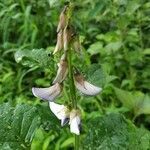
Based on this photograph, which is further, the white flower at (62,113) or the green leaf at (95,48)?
the green leaf at (95,48)

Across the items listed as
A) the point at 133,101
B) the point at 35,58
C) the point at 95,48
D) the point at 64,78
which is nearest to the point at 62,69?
the point at 64,78

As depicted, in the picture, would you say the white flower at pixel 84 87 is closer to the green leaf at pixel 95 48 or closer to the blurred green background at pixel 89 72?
the blurred green background at pixel 89 72

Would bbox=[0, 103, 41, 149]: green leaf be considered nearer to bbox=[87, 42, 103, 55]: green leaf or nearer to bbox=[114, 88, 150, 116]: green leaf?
bbox=[114, 88, 150, 116]: green leaf

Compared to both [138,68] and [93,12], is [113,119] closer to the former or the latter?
[93,12]

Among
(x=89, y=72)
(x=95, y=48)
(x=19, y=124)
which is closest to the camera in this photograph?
(x=19, y=124)

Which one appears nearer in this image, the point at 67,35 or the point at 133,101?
the point at 67,35

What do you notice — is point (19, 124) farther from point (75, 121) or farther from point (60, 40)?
point (60, 40)

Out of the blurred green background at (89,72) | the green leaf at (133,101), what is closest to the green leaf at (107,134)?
the blurred green background at (89,72)
